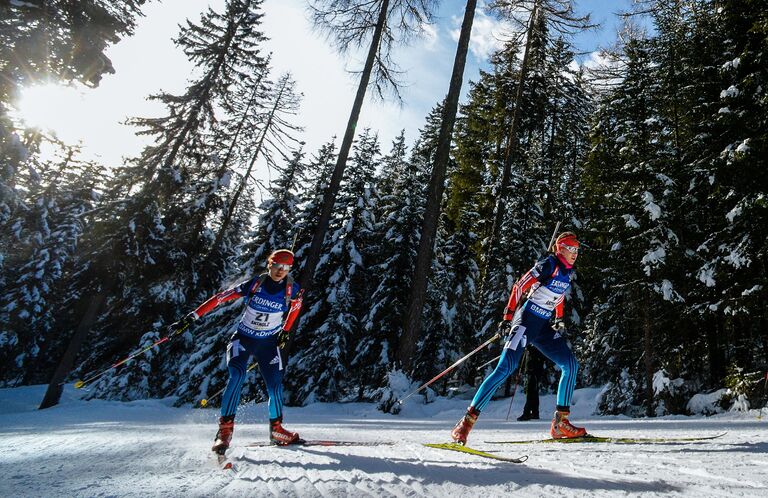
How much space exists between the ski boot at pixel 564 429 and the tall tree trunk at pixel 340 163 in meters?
8.43

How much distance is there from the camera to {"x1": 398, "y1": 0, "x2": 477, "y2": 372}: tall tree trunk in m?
11.1

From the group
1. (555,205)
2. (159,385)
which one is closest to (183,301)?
(159,385)

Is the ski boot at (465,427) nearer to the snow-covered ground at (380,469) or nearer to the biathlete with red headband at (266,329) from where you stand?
the snow-covered ground at (380,469)

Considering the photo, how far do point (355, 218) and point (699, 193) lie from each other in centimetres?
1308

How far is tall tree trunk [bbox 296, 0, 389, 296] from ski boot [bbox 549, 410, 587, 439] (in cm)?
843

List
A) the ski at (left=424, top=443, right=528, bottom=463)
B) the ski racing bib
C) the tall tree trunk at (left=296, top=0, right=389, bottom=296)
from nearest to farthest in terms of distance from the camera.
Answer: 1. the ski at (left=424, top=443, right=528, bottom=463)
2. the ski racing bib
3. the tall tree trunk at (left=296, top=0, right=389, bottom=296)

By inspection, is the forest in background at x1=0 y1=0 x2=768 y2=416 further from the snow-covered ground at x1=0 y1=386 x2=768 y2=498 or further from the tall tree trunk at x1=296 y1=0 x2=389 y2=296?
the snow-covered ground at x1=0 y1=386 x2=768 y2=498

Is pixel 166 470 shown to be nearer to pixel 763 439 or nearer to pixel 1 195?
pixel 763 439

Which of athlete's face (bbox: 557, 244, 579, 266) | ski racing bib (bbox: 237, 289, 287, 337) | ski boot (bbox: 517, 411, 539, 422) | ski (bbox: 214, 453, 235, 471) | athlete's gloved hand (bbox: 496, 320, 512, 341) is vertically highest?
athlete's face (bbox: 557, 244, 579, 266)

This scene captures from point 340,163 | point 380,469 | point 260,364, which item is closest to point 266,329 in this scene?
point 260,364

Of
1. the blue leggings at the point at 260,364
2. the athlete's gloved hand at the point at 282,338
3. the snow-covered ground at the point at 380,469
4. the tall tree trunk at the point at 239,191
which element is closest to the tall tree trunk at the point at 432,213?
the snow-covered ground at the point at 380,469

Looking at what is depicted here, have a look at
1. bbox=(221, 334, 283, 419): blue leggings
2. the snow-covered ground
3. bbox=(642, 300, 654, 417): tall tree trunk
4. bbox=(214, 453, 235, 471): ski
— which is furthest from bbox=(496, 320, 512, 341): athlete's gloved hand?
bbox=(642, 300, 654, 417): tall tree trunk

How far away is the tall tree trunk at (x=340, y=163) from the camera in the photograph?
43.5ft

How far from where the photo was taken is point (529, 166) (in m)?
24.7
